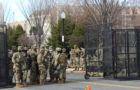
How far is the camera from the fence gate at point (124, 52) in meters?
16.5

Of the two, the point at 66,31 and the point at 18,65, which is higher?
the point at 66,31

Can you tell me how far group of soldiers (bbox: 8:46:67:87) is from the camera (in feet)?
48.8

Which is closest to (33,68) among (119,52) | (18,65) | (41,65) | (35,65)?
(35,65)

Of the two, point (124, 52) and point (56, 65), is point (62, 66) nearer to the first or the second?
point (56, 65)

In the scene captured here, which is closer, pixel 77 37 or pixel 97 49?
pixel 97 49

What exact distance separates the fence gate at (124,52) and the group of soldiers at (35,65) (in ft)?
9.45

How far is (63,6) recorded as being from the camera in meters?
51.4

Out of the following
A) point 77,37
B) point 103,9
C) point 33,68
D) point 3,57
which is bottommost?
point 33,68

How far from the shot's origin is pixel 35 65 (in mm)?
15891

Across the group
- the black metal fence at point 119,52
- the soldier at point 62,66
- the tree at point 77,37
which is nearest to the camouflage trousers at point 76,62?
the black metal fence at point 119,52

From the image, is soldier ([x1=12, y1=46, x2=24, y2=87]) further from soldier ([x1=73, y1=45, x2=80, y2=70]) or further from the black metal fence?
soldier ([x1=73, y1=45, x2=80, y2=70])

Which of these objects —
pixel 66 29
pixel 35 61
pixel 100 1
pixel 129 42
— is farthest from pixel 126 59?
pixel 66 29

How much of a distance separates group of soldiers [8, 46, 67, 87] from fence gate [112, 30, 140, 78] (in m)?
2.88

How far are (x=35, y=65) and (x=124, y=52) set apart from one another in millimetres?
4850
